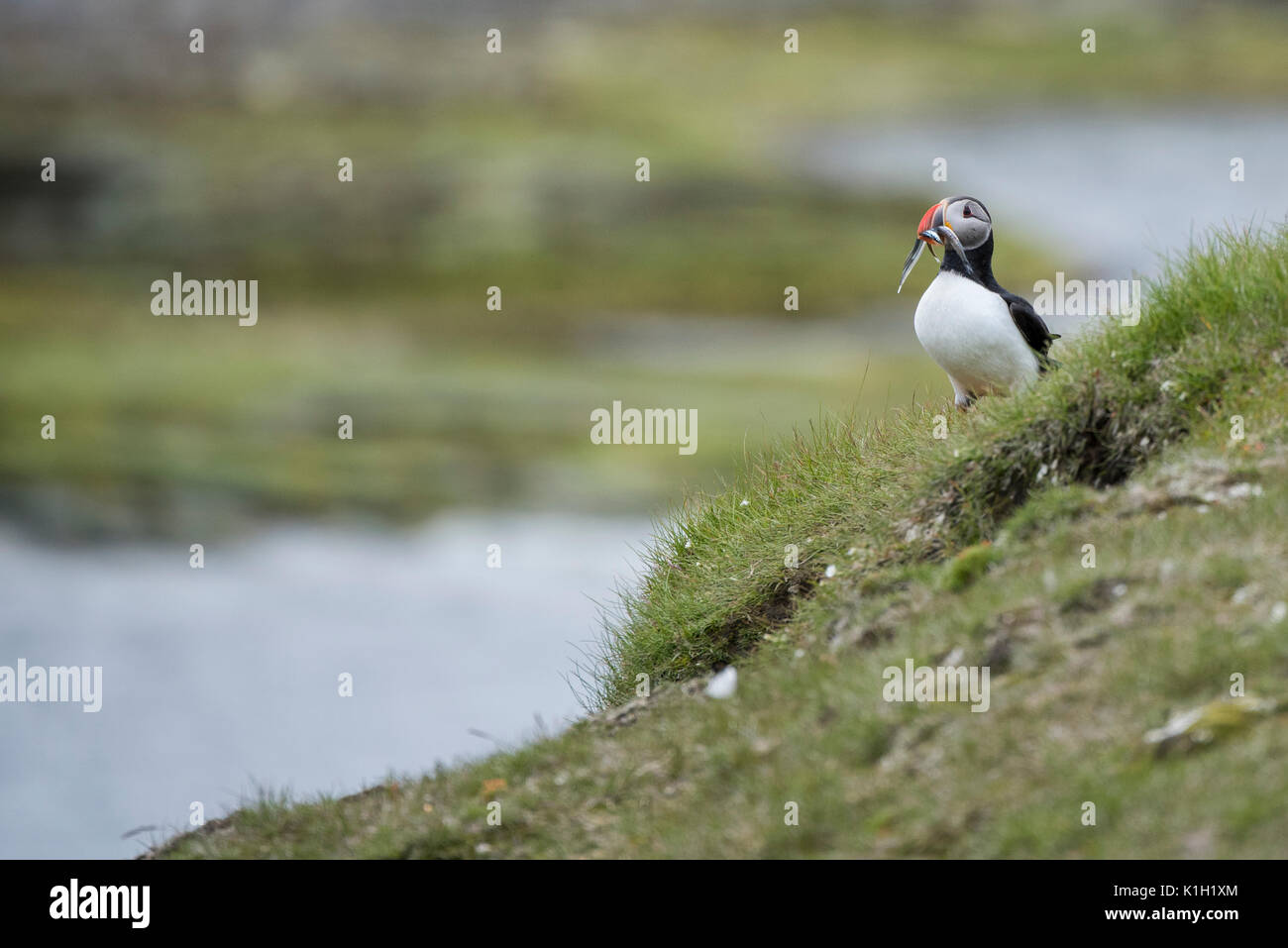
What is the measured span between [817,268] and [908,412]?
189 feet

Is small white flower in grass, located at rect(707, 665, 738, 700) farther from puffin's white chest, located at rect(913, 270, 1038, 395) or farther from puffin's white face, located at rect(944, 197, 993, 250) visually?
puffin's white face, located at rect(944, 197, 993, 250)

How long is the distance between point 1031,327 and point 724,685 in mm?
3416

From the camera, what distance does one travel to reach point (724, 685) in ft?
23.9

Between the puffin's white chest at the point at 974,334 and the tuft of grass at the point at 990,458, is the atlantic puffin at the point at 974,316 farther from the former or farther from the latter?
the tuft of grass at the point at 990,458

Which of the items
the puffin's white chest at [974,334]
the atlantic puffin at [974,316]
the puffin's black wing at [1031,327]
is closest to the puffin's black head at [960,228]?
the atlantic puffin at [974,316]

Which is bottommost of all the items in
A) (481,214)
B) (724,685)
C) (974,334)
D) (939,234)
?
(724,685)

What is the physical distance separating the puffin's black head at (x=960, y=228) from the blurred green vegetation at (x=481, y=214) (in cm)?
5135

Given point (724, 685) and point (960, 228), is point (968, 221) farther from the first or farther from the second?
Result: point (724, 685)

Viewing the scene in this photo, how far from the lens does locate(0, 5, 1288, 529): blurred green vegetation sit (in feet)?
209

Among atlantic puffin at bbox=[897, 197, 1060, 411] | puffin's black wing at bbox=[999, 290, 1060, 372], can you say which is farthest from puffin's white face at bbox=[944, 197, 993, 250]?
puffin's black wing at bbox=[999, 290, 1060, 372]

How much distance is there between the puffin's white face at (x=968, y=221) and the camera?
350 inches

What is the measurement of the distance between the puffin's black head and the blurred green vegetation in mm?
51350

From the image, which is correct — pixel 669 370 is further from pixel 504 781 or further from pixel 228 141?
pixel 504 781

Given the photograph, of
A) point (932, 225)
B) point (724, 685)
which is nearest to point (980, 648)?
point (724, 685)
